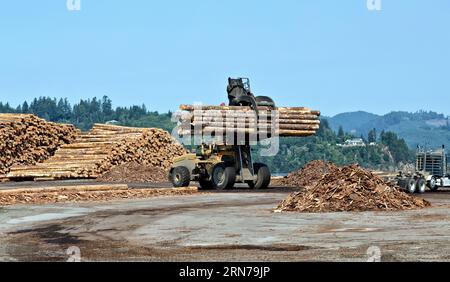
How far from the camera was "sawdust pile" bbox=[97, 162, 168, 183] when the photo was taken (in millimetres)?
45219

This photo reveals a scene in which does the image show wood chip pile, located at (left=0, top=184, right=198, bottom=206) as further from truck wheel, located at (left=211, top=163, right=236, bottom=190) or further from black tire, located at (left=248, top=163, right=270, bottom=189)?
black tire, located at (left=248, top=163, right=270, bottom=189)

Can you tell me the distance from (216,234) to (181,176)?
20207mm

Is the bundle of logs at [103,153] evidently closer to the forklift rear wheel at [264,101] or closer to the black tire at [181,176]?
the black tire at [181,176]

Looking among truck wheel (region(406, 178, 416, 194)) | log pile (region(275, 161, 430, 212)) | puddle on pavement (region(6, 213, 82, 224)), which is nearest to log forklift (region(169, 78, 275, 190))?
truck wheel (region(406, 178, 416, 194))

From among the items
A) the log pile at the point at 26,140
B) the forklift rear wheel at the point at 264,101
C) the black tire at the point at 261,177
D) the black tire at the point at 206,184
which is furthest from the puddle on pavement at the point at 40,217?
the log pile at the point at 26,140

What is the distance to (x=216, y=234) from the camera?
16.4 metres

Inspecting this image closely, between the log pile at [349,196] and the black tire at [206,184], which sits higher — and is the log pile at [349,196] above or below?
above

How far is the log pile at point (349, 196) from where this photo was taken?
22.1 m

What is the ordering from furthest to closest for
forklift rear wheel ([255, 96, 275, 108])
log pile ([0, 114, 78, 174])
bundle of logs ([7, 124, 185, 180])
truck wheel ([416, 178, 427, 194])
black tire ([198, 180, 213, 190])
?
log pile ([0, 114, 78, 174])
bundle of logs ([7, 124, 185, 180])
black tire ([198, 180, 213, 190])
truck wheel ([416, 178, 427, 194])
forklift rear wheel ([255, 96, 275, 108])

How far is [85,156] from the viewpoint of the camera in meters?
49.0

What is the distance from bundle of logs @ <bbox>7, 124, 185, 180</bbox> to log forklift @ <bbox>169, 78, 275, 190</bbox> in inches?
446
